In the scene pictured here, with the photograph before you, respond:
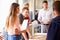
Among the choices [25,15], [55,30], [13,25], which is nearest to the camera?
[55,30]

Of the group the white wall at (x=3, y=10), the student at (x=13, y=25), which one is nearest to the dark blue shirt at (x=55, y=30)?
the student at (x=13, y=25)

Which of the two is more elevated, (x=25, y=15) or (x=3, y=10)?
(x=3, y=10)

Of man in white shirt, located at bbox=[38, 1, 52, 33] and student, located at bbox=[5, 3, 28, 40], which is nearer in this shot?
student, located at bbox=[5, 3, 28, 40]

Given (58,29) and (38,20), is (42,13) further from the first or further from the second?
(58,29)

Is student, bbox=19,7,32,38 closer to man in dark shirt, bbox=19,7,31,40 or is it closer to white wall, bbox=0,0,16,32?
man in dark shirt, bbox=19,7,31,40

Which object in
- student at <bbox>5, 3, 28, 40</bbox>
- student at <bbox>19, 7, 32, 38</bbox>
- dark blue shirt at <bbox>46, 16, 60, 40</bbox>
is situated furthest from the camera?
student at <bbox>19, 7, 32, 38</bbox>

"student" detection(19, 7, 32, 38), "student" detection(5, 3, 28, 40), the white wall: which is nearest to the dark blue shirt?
"student" detection(5, 3, 28, 40)

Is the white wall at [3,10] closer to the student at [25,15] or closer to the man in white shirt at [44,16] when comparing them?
the student at [25,15]

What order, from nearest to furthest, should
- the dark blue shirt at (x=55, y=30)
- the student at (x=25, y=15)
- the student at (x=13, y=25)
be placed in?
the dark blue shirt at (x=55, y=30) < the student at (x=13, y=25) < the student at (x=25, y=15)

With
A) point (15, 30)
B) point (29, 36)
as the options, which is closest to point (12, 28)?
point (15, 30)

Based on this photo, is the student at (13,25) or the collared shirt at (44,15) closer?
the student at (13,25)

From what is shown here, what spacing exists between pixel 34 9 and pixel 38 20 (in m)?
0.23

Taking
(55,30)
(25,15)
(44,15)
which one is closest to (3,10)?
(25,15)

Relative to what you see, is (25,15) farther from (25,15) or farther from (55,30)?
(55,30)
